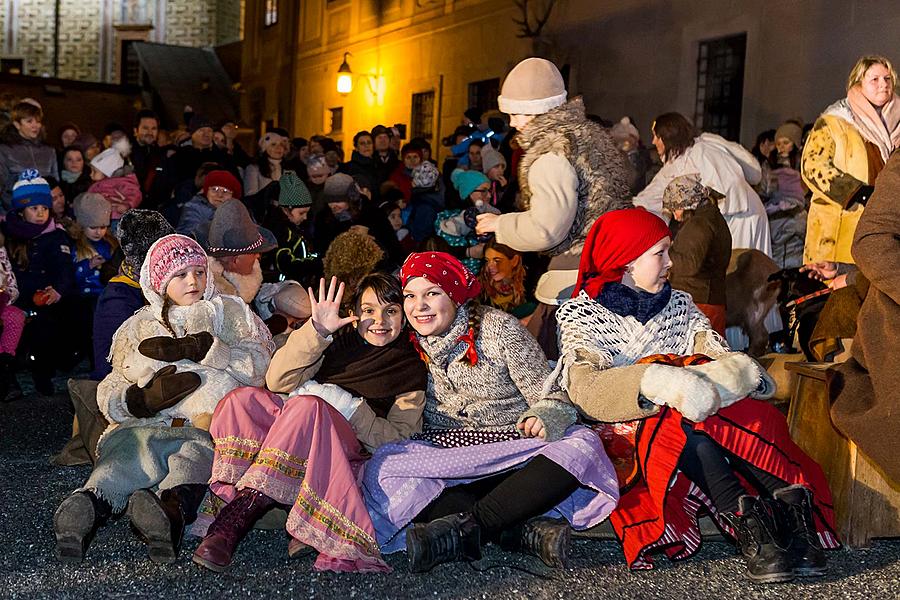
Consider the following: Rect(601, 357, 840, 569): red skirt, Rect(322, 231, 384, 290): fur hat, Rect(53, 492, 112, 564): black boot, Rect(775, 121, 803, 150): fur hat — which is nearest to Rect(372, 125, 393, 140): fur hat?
Rect(775, 121, 803, 150): fur hat

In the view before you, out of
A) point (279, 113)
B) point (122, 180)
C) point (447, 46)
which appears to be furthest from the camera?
→ point (279, 113)

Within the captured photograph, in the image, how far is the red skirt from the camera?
3.87 metres

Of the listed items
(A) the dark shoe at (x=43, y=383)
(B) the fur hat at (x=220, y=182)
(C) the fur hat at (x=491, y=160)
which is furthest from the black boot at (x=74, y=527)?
(C) the fur hat at (x=491, y=160)

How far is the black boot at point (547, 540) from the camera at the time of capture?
3854 millimetres

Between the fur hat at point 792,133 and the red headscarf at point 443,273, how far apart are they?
7034 millimetres

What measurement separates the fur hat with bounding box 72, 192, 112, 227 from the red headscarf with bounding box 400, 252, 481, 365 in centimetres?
473

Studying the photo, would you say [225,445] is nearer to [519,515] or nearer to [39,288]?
[519,515]

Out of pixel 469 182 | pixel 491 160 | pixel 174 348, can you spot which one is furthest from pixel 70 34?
pixel 174 348

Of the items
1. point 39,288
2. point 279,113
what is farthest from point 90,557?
point 279,113

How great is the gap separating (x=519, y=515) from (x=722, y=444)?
2.46ft

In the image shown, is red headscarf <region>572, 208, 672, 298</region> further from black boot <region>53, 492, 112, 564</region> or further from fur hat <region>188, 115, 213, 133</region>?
fur hat <region>188, 115, 213, 133</region>

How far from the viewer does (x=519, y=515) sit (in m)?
3.93

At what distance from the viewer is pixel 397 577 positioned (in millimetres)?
3801

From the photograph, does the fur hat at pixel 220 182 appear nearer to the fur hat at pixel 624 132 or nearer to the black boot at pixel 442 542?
the fur hat at pixel 624 132
